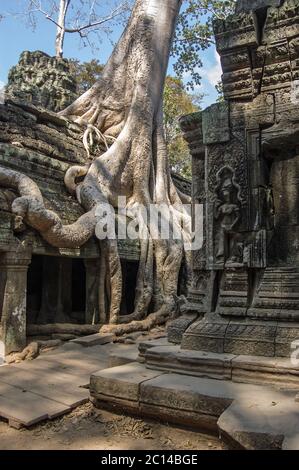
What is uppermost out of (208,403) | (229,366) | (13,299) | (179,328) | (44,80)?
(44,80)

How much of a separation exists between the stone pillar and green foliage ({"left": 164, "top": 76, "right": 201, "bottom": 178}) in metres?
14.9

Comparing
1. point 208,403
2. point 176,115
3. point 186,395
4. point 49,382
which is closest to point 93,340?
point 49,382

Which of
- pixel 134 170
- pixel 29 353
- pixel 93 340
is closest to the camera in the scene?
pixel 29 353

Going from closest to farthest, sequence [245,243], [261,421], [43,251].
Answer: [261,421] < [245,243] < [43,251]

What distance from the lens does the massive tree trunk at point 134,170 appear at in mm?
6688

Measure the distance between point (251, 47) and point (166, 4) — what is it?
28.5 feet

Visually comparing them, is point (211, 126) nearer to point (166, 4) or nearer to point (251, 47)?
point (251, 47)

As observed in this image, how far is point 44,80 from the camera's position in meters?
12.1

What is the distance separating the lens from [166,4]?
36.0ft

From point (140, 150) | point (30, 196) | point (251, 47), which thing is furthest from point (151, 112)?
point (251, 47)

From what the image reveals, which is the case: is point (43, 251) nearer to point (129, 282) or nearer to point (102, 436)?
point (102, 436)

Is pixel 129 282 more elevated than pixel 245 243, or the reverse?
pixel 245 243

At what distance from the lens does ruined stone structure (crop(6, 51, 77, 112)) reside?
11.9 meters

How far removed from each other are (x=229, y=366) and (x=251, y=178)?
157 centimetres
